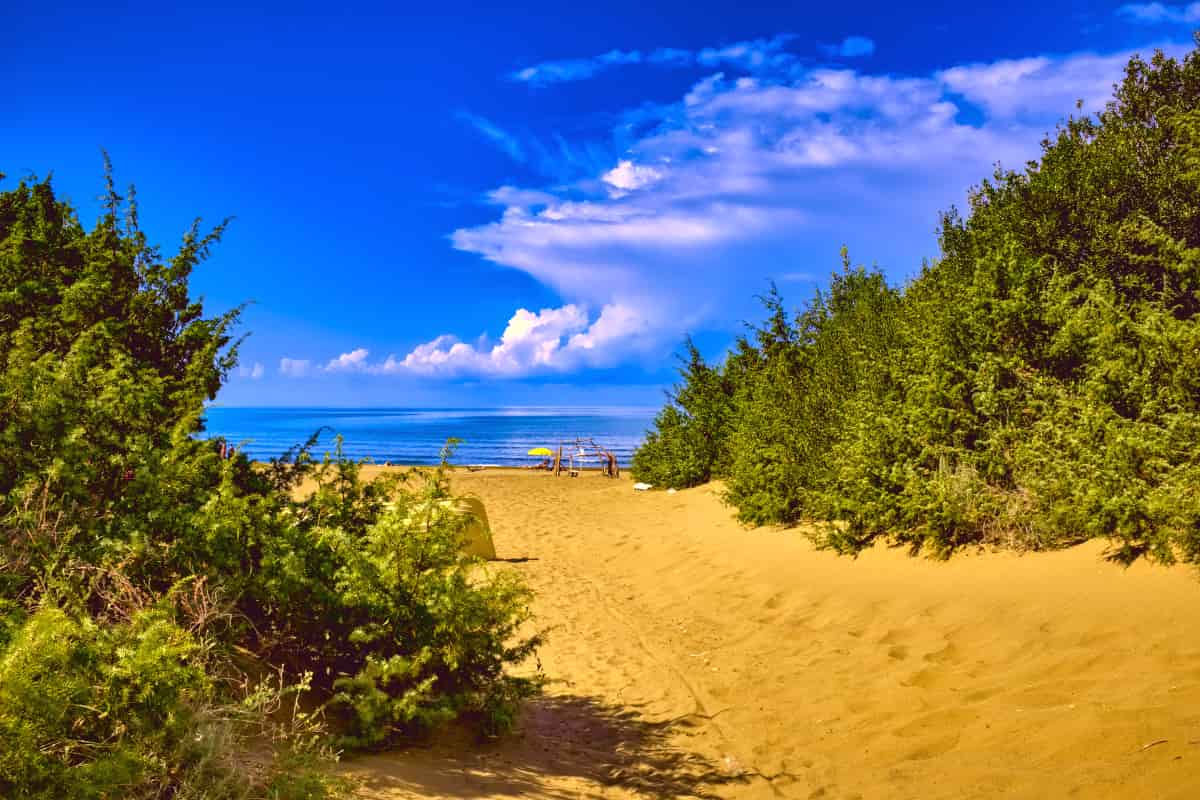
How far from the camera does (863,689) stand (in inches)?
299

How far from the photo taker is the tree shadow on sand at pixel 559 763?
5.03 metres

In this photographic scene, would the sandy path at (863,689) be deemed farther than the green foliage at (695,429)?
No

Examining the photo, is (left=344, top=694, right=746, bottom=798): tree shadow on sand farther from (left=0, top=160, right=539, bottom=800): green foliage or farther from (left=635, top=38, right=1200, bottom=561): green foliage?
(left=635, top=38, right=1200, bottom=561): green foliage

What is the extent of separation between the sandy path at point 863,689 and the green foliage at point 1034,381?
Answer: 81 cm

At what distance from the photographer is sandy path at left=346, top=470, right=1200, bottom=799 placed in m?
5.25

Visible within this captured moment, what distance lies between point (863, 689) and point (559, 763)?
3417mm

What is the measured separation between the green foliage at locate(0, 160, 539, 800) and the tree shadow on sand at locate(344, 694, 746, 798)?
29cm

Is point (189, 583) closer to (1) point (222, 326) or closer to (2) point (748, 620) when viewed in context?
(1) point (222, 326)

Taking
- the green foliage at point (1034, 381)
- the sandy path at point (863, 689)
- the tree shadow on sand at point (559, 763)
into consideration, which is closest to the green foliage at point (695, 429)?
the green foliage at point (1034, 381)

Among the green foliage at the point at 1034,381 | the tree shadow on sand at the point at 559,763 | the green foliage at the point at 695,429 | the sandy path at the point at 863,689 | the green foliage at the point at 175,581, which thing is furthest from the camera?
the green foliage at the point at 695,429

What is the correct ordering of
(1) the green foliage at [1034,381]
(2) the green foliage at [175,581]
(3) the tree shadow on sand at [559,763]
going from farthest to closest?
(1) the green foliage at [1034,381], (3) the tree shadow on sand at [559,763], (2) the green foliage at [175,581]

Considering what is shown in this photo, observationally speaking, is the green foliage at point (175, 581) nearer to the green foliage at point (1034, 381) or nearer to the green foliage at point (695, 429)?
the green foliage at point (1034, 381)

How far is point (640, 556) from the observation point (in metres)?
15.8

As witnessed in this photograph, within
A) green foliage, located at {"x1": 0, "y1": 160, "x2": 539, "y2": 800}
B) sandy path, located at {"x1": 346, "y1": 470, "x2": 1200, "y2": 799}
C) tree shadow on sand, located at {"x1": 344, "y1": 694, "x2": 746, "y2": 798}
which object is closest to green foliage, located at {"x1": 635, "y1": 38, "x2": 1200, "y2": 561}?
sandy path, located at {"x1": 346, "y1": 470, "x2": 1200, "y2": 799}
